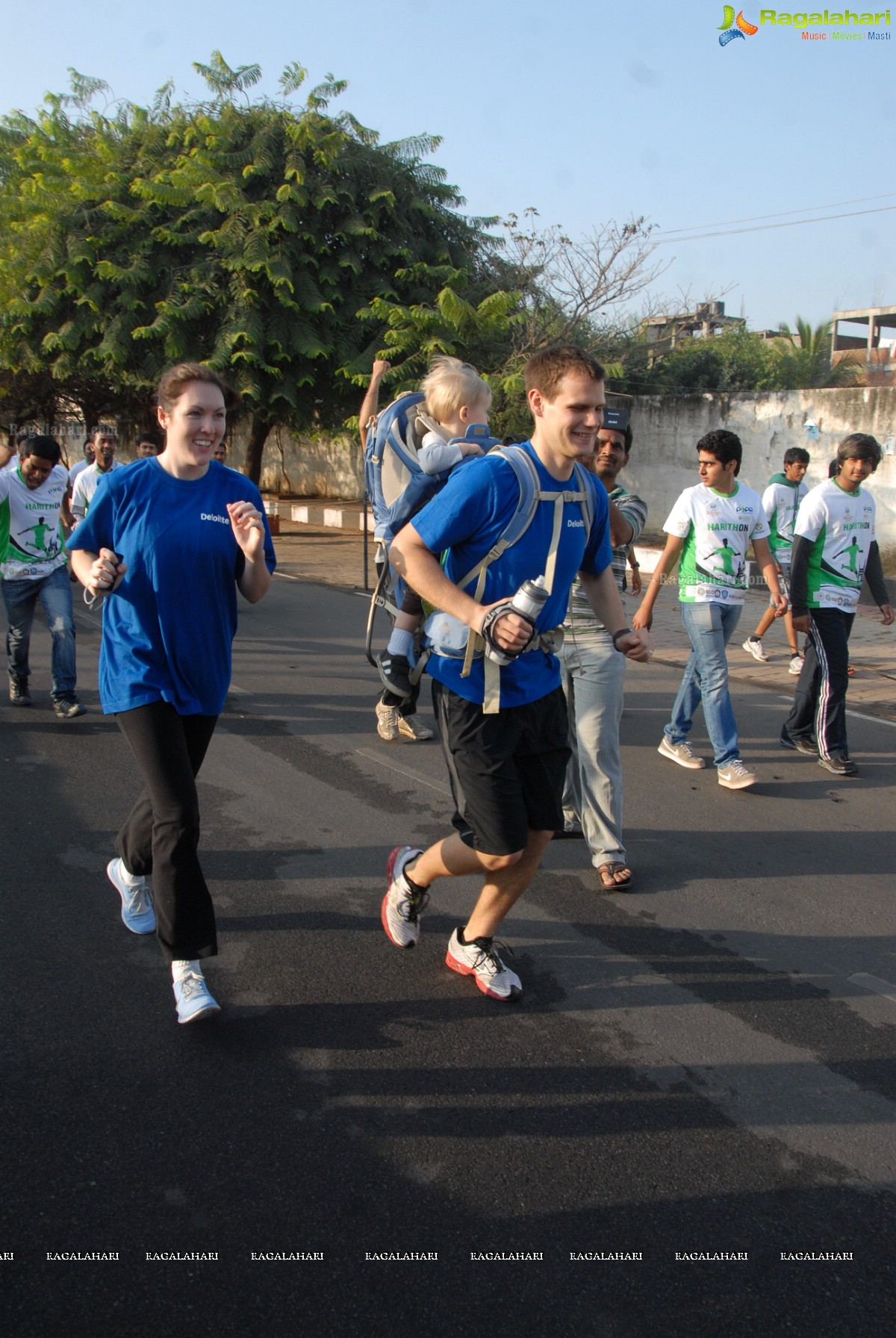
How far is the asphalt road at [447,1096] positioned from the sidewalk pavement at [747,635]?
11.9 feet

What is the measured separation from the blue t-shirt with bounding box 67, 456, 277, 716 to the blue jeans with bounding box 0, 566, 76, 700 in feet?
12.7

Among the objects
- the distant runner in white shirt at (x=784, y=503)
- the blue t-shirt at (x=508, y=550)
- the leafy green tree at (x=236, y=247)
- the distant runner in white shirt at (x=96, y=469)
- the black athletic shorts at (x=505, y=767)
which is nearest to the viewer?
the blue t-shirt at (x=508, y=550)

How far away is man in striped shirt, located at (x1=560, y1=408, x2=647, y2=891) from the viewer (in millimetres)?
4426

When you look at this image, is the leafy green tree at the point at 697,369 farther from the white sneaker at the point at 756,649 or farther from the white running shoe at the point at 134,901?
the white running shoe at the point at 134,901

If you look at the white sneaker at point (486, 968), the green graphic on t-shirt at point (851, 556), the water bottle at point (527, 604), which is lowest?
the white sneaker at point (486, 968)

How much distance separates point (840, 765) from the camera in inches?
245

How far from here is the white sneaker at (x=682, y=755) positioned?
6239 millimetres

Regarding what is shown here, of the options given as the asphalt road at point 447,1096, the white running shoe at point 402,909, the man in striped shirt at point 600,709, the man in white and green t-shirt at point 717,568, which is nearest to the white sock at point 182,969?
the asphalt road at point 447,1096

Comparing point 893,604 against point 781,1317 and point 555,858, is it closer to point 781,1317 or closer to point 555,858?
point 555,858

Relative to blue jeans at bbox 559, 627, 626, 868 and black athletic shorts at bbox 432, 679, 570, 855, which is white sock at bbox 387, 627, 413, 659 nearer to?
blue jeans at bbox 559, 627, 626, 868

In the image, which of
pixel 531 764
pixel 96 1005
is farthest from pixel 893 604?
pixel 96 1005

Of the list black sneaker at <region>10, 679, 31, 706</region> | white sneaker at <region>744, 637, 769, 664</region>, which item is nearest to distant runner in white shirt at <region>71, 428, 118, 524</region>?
black sneaker at <region>10, 679, 31, 706</region>

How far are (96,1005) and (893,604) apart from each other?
39.6 feet

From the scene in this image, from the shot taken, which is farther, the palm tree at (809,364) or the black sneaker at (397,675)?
the palm tree at (809,364)
